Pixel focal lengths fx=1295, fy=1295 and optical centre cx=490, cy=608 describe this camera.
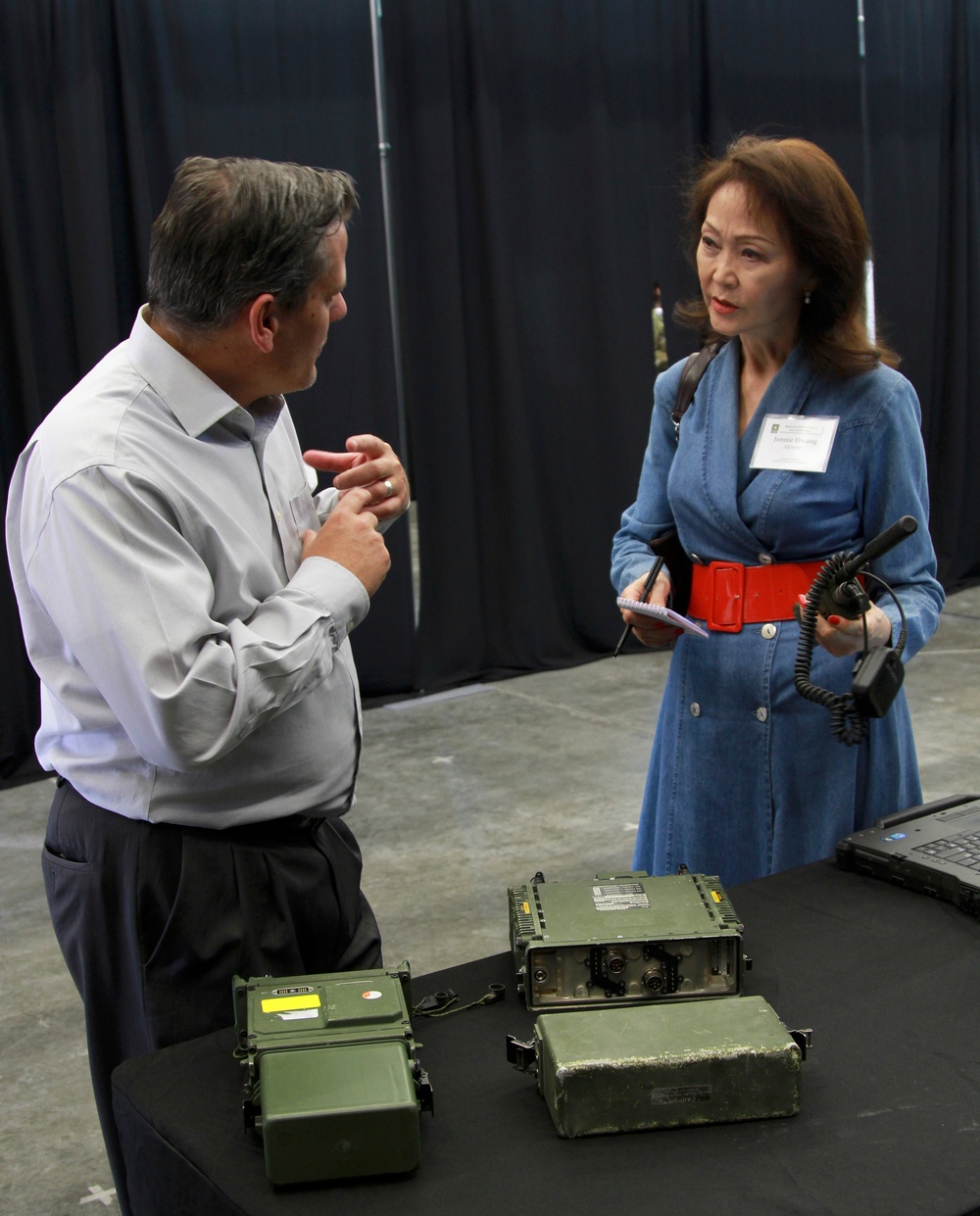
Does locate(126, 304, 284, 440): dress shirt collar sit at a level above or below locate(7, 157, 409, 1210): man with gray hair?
above

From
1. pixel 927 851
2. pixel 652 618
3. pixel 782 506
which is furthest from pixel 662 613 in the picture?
pixel 927 851

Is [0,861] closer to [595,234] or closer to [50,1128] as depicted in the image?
[50,1128]

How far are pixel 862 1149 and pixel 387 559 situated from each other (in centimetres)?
78

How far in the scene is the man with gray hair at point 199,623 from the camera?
124 centimetres

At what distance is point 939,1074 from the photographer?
45.6 inches

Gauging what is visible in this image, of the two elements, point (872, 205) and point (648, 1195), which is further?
point (872, 205)

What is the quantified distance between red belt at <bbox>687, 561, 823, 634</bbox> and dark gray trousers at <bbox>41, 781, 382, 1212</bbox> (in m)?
0.72

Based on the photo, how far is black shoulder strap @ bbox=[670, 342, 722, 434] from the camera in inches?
79.9

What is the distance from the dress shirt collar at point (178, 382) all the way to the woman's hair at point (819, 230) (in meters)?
0.90

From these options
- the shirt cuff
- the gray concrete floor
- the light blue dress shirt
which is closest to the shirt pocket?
the light blue dress shirt

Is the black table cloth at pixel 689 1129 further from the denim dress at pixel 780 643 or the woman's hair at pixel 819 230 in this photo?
the woman's hair at pixel 819 230

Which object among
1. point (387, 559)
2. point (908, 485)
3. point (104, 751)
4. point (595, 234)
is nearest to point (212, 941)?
point (104, 751)

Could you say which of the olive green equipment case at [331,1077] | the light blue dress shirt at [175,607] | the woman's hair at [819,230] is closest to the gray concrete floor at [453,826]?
the light blue dress shirt at [175,607]

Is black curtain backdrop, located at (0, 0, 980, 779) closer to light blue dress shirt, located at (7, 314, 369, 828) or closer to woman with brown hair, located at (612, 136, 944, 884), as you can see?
woman with brown hair, located at (612, 136, 944, 884)
